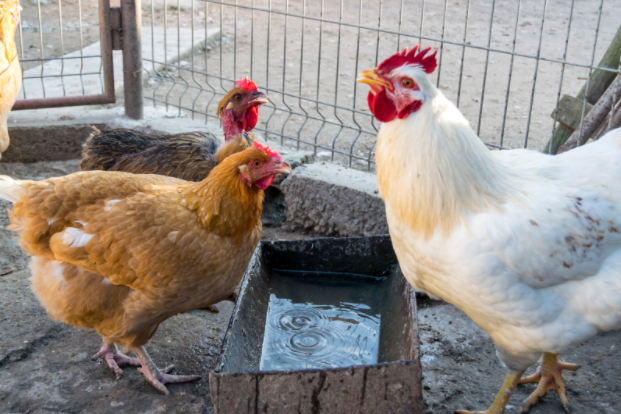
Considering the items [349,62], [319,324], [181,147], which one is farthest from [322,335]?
[349,62]

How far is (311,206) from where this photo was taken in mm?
4707

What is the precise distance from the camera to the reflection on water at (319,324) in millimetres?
3051

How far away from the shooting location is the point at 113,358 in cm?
335

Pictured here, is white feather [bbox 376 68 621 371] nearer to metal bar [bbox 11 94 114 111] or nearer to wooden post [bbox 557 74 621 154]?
wooden post [bbox 557 74 621 154]

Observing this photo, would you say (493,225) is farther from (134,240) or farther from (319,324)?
(134,240)

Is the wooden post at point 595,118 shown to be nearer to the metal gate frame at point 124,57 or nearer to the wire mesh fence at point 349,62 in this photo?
the wire mesh fence at point 349,62

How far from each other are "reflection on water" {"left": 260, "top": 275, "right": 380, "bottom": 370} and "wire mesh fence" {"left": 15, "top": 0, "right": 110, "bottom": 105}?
326cm

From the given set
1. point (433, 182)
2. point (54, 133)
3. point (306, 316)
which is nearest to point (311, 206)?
point (306, 316)

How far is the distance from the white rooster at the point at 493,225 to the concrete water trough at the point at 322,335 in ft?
1.36

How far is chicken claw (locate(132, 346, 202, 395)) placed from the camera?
10.4ft

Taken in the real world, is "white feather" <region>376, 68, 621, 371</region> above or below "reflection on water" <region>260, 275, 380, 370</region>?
above

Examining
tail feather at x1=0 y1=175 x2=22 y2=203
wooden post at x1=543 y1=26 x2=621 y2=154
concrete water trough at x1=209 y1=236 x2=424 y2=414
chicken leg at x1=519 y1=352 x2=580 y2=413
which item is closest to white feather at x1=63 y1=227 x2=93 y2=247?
tail feather at x1=0 y1=175 x2=22 y2=203

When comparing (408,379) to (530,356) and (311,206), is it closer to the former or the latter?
(530,356)

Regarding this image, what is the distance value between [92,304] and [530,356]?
2147 millimetres
